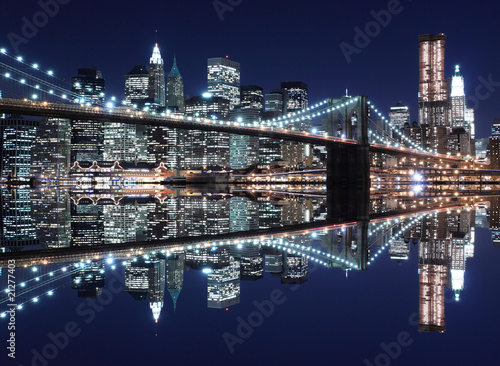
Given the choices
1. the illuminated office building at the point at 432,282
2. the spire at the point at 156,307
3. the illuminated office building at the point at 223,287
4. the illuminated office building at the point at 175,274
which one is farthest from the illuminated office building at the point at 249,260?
the illuminated office building at the point at 432,282

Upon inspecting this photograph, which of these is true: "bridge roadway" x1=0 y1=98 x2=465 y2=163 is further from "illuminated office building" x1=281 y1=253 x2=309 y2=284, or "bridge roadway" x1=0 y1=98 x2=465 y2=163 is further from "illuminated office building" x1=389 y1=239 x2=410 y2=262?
"illuminated office building" x1=281 y1=253 x2=309 y2=284

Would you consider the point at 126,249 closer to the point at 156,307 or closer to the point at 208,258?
the point at 208,258

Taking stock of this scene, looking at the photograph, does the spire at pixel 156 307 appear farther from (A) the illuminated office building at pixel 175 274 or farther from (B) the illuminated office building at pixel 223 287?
(B) the illuminated office building at pixel 223 287

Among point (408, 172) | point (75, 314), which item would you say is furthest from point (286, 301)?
point (408, 172)

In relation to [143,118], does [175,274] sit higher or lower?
lower

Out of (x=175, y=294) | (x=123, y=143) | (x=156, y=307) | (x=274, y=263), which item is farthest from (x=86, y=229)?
(x=123, y=143)

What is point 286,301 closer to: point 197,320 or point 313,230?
point 197,320
